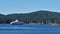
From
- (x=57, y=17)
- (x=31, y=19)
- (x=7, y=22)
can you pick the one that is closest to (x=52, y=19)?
(x=57, y=17)

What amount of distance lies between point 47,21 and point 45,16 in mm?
9374

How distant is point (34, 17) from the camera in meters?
184

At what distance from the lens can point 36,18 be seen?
17638 cm

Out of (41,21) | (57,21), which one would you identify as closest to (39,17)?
(41,21)

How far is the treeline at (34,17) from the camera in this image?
563 ft

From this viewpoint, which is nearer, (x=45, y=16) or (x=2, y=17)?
(x=2, y=17)

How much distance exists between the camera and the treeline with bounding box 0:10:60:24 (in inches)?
6757

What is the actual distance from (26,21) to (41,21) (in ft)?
37.9

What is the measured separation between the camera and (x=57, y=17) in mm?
175750

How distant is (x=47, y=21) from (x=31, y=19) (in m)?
12.9

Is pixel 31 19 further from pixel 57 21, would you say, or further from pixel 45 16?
pixel 57 21

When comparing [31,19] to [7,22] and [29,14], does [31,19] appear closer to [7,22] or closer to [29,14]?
[29,14]

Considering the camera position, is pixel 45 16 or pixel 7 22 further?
pixel 45 16

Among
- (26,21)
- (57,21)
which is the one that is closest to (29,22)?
(26,21)
